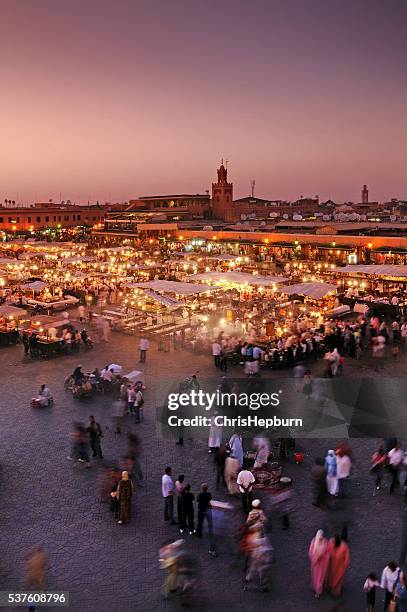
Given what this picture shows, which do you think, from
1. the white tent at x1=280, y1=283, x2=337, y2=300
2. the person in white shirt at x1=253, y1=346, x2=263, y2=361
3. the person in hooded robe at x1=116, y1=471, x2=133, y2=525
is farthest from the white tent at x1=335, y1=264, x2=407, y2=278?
the person in hooded robe at x1=116, y1=471, x2=133, y2=525

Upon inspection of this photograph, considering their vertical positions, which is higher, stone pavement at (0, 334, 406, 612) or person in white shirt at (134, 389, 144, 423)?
person in white shirt at (134, 389, 144, 423)

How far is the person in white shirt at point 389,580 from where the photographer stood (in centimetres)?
539

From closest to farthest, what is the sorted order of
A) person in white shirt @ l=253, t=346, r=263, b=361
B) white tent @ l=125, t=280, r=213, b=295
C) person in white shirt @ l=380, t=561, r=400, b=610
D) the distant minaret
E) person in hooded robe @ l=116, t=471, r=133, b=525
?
1. person in white shirt @ l=380, t=561, r=400, b=610
2. person in hooded robe @ l=116, t=471, r=133, b=525
3. person in white shirt @ l=253, t=346, r=263, b=361
4. white tent @ l=125, t=280, r=213, b=295
5. the distant minaret

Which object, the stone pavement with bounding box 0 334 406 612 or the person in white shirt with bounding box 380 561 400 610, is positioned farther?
the stone pavement with bounding box 0 334 406 612

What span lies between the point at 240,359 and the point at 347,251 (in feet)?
62.9

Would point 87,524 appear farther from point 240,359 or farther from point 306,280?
point 306,280

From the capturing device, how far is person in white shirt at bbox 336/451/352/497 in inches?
306

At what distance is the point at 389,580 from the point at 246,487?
7.63ft

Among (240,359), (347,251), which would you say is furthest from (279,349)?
(347,251)

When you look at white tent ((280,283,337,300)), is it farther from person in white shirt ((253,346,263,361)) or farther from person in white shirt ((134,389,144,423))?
person in white shirt ((134,389,144,423))

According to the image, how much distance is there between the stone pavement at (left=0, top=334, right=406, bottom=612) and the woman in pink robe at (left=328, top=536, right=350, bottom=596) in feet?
0.45

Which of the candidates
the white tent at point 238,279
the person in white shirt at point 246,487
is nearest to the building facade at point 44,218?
the white tent at point 238,279

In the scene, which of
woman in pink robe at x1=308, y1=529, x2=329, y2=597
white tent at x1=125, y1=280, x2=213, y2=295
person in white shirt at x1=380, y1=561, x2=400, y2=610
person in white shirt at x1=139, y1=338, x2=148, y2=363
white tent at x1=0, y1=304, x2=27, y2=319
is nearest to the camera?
person in white shirt at x1=380, y1=561, x2=400, y2=610

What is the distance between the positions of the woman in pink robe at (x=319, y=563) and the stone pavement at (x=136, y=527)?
155 mm
